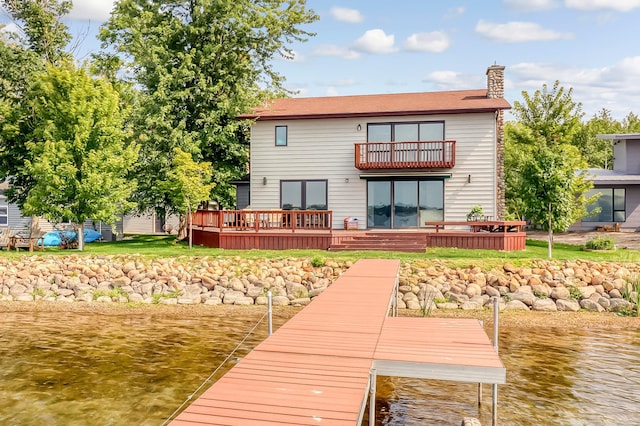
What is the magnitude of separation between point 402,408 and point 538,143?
25887 mm

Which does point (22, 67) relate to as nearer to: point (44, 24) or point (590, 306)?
point (44, 24)

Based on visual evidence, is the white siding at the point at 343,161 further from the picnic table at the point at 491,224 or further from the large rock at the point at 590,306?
the large rock at the point at 590,306

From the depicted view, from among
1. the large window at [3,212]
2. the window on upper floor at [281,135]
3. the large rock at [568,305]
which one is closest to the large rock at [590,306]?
the large rock at [568,305]

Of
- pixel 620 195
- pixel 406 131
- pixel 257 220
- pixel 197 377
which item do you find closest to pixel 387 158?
pixel 406 131

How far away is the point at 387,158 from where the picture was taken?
947 inches

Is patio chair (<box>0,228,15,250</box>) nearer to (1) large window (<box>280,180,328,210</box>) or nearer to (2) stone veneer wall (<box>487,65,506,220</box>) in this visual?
(1) large window (<box>280,180,328,210</box>)

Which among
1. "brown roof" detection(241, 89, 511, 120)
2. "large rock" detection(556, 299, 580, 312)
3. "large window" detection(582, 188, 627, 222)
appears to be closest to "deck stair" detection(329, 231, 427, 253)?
"large rock" detection(556, 299, 580, 312)

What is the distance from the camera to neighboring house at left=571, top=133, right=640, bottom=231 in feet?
99.5

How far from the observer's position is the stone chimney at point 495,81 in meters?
24.7

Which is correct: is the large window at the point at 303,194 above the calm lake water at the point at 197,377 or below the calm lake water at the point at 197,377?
above

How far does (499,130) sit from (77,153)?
17932mm

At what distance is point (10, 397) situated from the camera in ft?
28.5

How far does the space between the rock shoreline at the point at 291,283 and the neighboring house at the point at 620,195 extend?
15.8 m

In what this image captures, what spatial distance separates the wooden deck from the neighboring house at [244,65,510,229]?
1461 cm
